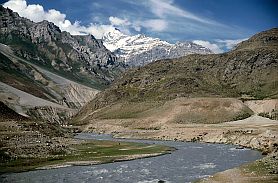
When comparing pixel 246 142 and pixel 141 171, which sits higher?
pixel 246 142

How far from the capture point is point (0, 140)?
99.2 metres

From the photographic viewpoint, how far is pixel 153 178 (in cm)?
6781

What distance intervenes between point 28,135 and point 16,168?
3666cm

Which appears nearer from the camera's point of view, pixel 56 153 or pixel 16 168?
pixel 16 168

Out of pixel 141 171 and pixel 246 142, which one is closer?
pixel 141 171

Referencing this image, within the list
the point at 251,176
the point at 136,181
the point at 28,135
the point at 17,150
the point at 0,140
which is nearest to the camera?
the point at 251,176

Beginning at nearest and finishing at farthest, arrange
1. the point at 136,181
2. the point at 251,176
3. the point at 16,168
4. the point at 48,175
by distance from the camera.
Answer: the point at 251,176 < the point at 136,181 < the point at 48,175 < the point at 16,168

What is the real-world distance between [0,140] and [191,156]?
150 feet

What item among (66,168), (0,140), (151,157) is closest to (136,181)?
(66,168)

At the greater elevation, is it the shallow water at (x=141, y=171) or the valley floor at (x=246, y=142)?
the valley floor at (x=246, y=142)

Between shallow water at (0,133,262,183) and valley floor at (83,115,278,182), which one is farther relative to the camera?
shallow water at (0,133,262,183)

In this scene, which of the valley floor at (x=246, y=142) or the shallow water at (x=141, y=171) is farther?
the shallow water at (x=141, y=171)

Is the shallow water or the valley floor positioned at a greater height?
the valley floor

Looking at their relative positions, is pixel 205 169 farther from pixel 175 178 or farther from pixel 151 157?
pixel 151 157
